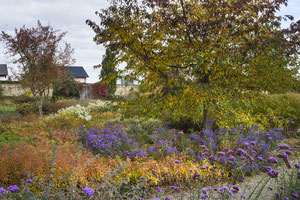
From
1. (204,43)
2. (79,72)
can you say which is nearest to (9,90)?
(204,43)

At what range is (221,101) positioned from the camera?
5.96 meters

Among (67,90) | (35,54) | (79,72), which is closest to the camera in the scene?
(35,54)

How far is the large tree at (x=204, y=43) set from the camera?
19.4 ft

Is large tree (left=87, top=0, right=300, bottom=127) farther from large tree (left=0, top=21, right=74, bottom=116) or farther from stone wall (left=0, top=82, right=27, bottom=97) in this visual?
stone wall (left=0, top=82, right=27, bottom=97)

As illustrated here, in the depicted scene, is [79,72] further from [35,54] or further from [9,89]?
[35,54]

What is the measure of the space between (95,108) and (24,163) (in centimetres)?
1044

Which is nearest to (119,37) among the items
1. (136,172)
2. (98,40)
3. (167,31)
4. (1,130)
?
(98,40)

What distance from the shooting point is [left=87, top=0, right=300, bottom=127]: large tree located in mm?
5922

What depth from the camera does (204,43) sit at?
594 cm

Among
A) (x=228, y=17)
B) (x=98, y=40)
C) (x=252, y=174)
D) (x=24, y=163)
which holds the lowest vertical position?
(x=252, y=174)

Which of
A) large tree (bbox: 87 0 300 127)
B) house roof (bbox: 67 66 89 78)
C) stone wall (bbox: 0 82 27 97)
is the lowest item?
stone wall (bbox: 0 82 27 97)

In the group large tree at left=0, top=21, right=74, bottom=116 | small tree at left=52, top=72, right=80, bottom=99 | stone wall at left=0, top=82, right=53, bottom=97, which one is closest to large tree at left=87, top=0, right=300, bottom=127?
large tree at left=0, top=21, right=74, bottom=116

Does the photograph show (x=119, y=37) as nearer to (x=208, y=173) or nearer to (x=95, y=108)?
(x=208, y=173)

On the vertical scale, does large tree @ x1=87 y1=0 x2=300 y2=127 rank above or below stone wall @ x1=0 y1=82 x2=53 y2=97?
above
